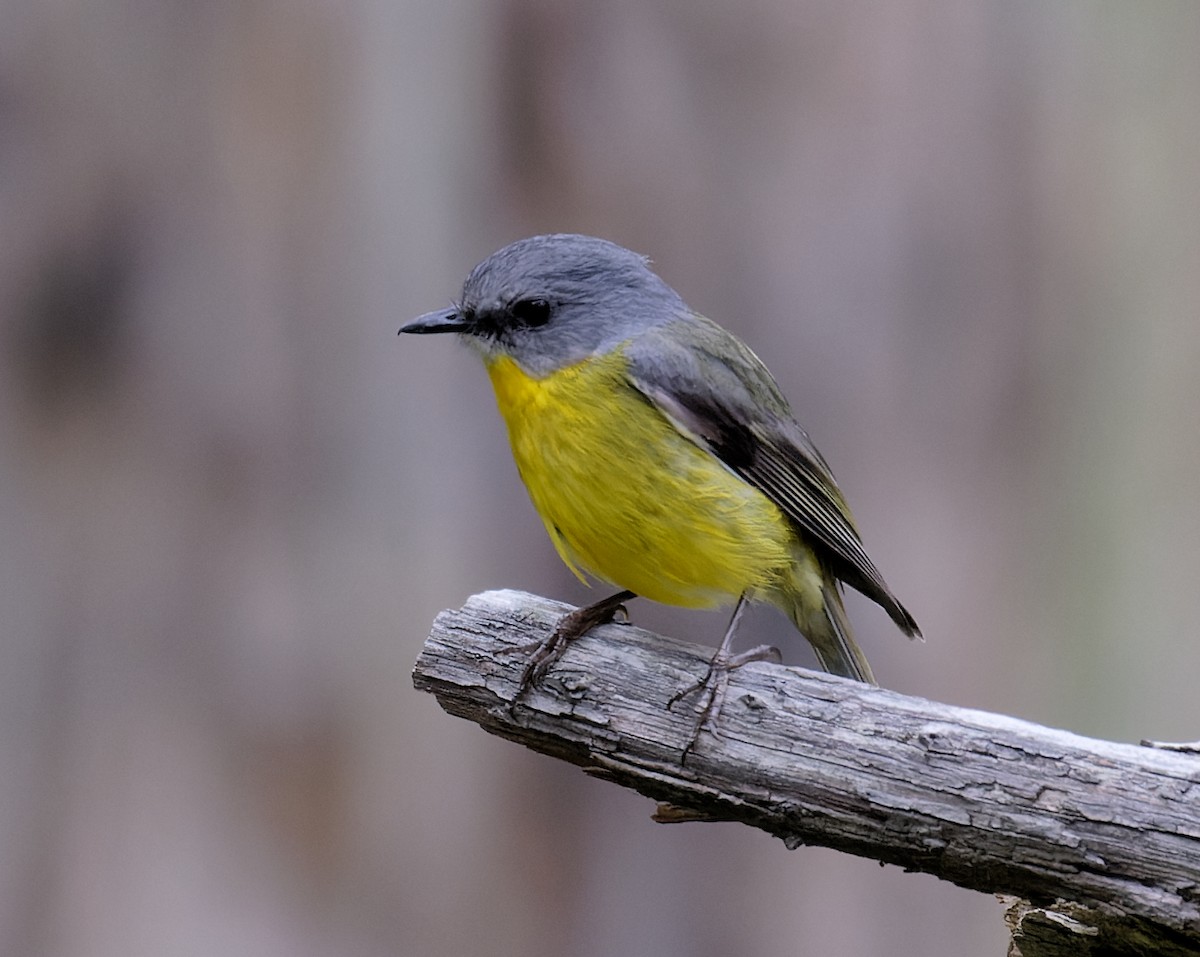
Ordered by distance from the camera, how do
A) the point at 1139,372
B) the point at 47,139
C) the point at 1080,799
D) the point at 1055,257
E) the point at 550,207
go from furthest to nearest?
the point at 1139,372
the point at 1055,257
the point at 550,207
the point at 47,139
the point at 1080,799

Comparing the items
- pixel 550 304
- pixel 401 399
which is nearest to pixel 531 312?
pixel 550 304

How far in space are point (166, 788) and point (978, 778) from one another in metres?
2.12

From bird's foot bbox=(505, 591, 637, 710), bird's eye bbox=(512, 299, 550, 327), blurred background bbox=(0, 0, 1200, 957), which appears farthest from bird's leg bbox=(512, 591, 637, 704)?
bird's eye bbox=(512, 299, 550, 327)

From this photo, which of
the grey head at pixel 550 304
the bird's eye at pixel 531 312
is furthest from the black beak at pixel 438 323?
the bird's eye at pixel 531 312

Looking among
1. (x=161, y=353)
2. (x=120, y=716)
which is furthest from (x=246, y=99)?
(x=120, y=716)

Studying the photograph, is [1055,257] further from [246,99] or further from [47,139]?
[47,139]

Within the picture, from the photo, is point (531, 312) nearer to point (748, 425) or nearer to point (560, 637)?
point (748, 425)

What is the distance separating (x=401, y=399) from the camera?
3.35 metres

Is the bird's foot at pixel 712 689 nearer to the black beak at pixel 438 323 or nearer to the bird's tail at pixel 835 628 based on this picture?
the bird's tail at pixel 835 628

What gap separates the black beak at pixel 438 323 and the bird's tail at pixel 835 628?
118cm

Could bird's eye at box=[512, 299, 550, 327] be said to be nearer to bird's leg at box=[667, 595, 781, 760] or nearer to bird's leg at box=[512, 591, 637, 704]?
bird's leg at box=[512, 591, 637, 704]

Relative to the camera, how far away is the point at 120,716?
3.23 meters

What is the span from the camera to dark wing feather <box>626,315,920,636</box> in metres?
3.01

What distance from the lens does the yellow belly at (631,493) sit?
2852mm
